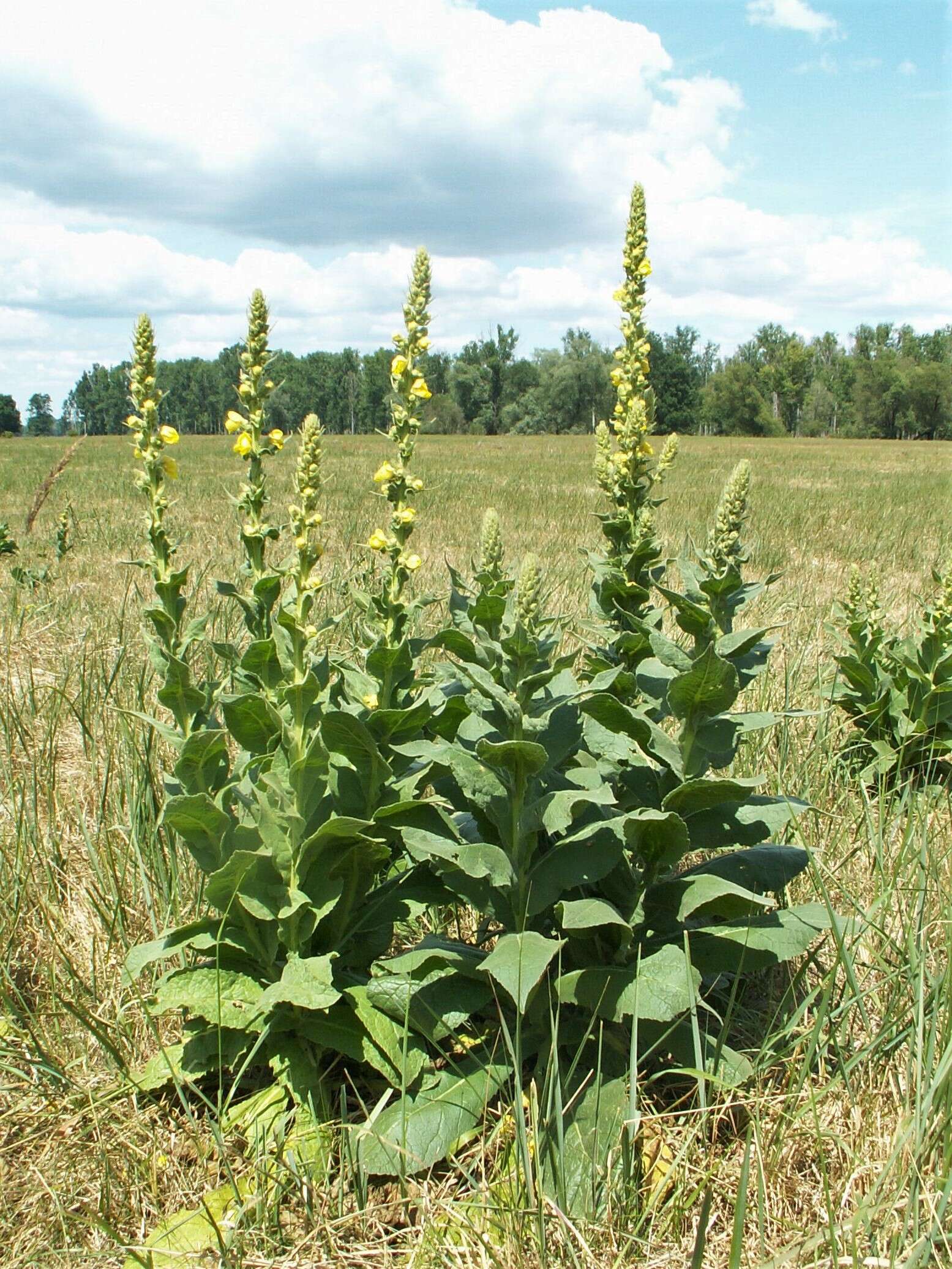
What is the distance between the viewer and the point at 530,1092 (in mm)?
2053

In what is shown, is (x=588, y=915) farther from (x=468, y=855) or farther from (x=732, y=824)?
→ (x=732, y=824)

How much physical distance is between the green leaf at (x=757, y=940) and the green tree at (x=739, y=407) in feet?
292

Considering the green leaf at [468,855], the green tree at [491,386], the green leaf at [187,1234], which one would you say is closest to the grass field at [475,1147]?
the green leaf at [187,1234]

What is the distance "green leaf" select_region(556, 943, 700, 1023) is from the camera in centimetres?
182

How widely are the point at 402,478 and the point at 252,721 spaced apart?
70 cm

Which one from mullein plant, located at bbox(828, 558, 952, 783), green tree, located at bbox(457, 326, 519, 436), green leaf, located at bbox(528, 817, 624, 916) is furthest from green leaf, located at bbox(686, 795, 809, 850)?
green tree, located at bbox(457, 326, 519, 436)

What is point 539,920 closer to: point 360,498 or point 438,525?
point 438,525

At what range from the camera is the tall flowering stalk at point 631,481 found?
2582 millimetres

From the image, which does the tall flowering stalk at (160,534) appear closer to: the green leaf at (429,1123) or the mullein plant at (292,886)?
the mullein plant at (292,886)

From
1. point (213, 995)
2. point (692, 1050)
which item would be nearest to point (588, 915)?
point (692, 1050)

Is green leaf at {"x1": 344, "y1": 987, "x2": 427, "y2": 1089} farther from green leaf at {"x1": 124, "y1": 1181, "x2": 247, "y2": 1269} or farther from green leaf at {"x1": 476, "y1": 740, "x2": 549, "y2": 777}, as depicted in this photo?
green leaf at {"x1": 476, "y1": 740, "x2": 549, "y2": 777}

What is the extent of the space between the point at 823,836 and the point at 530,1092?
5.12 ft

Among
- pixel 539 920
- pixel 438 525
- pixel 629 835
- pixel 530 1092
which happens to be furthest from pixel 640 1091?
pixel 438 525

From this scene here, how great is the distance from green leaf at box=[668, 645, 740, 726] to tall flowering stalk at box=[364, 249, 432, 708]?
654 mm
